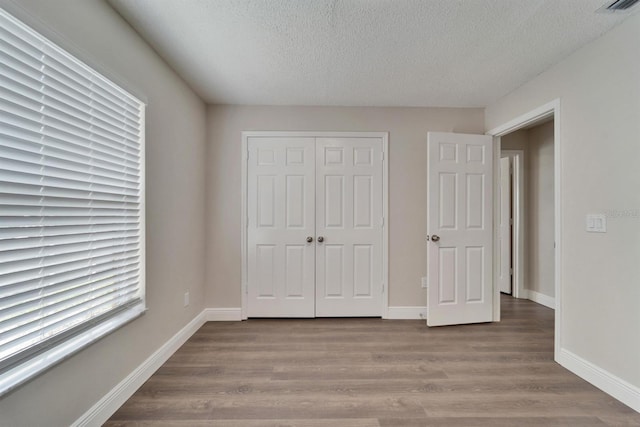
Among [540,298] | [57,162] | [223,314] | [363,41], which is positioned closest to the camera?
[57,162]

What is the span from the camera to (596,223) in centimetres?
200

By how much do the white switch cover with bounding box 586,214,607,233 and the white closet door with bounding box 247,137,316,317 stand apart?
2.30m

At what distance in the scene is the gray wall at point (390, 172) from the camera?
10.6 ft

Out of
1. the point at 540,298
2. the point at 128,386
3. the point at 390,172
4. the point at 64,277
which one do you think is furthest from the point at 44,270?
the point at 540,298

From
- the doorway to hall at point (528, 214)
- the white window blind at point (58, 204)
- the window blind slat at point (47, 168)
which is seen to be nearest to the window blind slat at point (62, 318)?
the white window blind at point (58, 204)

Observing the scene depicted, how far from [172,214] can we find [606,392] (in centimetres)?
337

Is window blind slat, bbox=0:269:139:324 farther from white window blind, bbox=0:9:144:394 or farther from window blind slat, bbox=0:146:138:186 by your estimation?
window blind slat, bbox=0:146:138:186

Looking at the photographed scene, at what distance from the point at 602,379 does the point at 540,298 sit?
2.12m

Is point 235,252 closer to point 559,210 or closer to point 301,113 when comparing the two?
point 301,113

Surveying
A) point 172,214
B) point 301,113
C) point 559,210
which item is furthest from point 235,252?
point 559,210

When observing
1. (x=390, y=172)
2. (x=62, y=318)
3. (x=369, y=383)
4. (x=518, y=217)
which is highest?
(x=390, y=172)

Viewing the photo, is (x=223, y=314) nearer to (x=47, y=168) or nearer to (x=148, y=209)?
(x=148, y=209)

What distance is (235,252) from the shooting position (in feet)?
10.6

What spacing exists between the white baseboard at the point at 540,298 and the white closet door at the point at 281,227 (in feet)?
9.85
